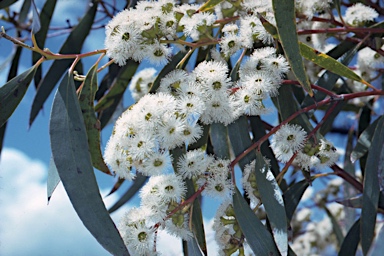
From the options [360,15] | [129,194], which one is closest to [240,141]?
[360,15]

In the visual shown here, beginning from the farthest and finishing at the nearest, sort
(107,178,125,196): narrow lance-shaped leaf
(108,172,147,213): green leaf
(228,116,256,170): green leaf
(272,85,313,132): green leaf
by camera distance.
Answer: (108,172,147,213): green leaf
(107,178,125,196): narrow lance-shaped leaf
(272,85,313,132): green leaf
(228,116,256,170): green leaf

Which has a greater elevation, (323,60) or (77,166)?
(323,60)

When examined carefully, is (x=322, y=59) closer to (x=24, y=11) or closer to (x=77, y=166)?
(x=77, y=166)

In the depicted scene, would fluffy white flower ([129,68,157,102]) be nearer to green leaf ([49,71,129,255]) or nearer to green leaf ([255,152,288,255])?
green leaf ([49,71,129,255])

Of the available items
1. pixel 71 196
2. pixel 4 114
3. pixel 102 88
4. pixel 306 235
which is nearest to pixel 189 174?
pixel 71 196

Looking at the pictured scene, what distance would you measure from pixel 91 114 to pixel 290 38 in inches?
16.6

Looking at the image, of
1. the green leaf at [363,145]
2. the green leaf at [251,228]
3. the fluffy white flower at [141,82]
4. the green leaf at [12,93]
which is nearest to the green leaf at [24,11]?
the fluffy white flower at [141,82]

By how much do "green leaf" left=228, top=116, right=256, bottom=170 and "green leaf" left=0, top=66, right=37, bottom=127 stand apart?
0.42m

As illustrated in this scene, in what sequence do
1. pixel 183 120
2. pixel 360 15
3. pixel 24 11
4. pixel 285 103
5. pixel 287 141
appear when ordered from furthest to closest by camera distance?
pixel 24 11, pixel 360 15, pixel 285 103, pixel 287 141, pixel 183 120

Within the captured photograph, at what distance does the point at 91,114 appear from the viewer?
116 cm

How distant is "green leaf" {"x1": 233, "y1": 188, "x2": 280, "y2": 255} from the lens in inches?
39.1

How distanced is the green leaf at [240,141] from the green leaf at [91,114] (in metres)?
0.26

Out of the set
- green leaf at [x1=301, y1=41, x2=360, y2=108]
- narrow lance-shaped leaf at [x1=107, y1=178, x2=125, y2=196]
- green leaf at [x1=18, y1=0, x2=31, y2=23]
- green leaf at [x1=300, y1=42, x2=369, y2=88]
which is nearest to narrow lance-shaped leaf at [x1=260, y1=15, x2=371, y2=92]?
green leaf at [x1=300, y1=42, x2=369, y2=88]

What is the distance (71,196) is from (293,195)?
67cm
